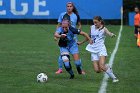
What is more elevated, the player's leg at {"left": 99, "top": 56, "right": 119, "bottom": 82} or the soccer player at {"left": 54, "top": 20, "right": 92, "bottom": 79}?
the soccer player at {"left": 54, "top": 20, "right": 92, "bottom": 79}

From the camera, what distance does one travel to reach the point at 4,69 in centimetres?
1489

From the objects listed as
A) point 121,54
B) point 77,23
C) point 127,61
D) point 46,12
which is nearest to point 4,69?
point 77,23

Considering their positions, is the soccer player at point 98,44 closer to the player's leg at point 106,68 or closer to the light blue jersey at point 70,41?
the player's leg at point 106,68

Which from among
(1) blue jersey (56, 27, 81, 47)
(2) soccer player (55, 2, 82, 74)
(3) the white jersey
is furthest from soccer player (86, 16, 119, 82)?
(2) soccer player (55, 2, 82, 74)

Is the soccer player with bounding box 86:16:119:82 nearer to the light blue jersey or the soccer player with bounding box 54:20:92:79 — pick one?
the soccer player with bounding box 54:20:92:79

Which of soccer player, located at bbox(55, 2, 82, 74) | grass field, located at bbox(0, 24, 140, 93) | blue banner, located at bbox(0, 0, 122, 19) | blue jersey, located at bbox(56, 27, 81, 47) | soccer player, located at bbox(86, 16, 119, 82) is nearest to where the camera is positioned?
grass field, located at bbox(0, 24, 140, 93)

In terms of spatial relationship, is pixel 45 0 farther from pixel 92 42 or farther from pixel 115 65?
pixel 92 42

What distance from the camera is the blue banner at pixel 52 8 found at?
48.7 metres

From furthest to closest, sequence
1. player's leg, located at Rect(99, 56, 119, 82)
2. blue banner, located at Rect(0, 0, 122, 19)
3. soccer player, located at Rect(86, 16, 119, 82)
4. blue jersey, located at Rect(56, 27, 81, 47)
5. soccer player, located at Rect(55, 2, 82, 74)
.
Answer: blue banner, located at Rect(0, 0, 122, 19), soccer player, located at Rect(55, 2, 82, 74), blue jersey, located at Rect(56, 27, 81, 47), soccer player, located at Rect(86, 16, 119, 82), player's leg, located at Rect(99, 56, 119, 82)

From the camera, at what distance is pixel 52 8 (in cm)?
4894

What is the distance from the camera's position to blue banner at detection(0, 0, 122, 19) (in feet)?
160

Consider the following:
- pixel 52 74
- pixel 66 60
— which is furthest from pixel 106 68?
pixel 52 74

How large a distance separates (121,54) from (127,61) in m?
2.51

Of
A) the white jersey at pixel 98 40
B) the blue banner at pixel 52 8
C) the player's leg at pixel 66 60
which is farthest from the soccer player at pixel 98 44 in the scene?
the blue banner at pixel 52 8
